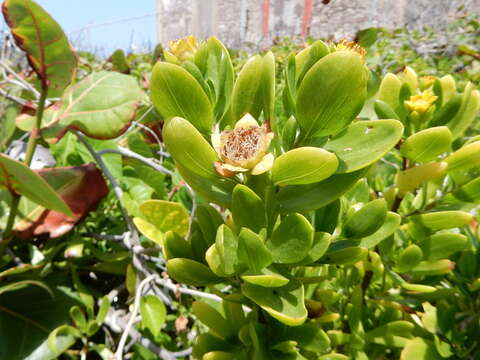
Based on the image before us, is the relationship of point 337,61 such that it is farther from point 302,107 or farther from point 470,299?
point 470,299

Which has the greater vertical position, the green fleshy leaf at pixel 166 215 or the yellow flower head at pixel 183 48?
the yellow flower head at pixel 183 48

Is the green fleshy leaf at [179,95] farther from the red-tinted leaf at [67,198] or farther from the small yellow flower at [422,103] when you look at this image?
the red-tinted leaf at [67,198]

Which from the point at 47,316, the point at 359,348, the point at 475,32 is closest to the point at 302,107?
the point at 359,348

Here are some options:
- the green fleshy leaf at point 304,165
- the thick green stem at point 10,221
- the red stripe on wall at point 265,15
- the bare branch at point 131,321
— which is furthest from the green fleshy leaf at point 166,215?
the red stripe on wall at point 265,15

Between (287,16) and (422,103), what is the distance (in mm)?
7372

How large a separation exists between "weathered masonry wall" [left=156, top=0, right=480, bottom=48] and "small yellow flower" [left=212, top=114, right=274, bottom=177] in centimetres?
528

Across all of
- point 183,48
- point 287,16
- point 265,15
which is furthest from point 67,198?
point 265,15

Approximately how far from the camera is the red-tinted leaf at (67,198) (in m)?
0.72

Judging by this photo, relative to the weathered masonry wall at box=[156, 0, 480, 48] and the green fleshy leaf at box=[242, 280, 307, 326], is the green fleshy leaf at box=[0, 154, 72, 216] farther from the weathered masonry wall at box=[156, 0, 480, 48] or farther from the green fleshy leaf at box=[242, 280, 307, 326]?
the weathered masonry wall at box=[156, 0, 480, 48]

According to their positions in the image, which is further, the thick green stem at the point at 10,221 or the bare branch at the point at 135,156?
the bare branch at the point at 135,156

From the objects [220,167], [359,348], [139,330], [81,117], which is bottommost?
[139,330]

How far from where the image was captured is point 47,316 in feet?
2.37

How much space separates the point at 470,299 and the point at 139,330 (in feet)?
1.75

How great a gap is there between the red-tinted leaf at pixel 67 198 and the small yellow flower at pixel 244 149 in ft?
1.49
